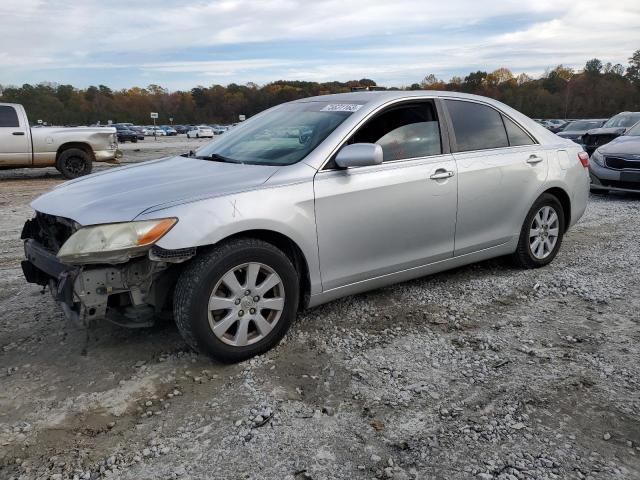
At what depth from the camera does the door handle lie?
4.02 meters

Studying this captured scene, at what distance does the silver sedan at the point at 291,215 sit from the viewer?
117 inches

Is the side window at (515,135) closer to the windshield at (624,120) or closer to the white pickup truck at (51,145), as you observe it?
the windshield at (624,120)

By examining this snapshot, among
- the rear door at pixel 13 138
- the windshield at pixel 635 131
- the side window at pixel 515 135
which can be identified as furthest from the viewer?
the rear door at pixel 13 138

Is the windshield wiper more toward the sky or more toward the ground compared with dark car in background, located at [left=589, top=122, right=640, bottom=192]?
more toward the sky

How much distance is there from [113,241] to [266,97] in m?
108

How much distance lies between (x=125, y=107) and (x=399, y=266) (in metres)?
127

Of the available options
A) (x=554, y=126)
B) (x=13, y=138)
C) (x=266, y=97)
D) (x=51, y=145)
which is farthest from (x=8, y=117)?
(x=266, y=97)

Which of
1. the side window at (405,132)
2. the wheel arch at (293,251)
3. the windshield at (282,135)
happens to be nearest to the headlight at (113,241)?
the wheel arch at (293,251)

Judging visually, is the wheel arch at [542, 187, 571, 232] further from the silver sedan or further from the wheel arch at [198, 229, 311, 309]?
the wheel arch at [198, 229, 311, 309]

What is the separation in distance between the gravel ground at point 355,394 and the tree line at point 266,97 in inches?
1980

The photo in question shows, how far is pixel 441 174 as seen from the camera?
4059 millimetres

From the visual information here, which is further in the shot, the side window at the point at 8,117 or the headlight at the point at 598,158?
the side window at the point at 8,117

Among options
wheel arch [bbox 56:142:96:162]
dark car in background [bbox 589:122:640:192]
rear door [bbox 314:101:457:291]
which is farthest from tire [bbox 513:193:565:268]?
wheel arch [bbox 56:142:96:162]

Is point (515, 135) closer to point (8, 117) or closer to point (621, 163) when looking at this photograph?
point (621, 163)
